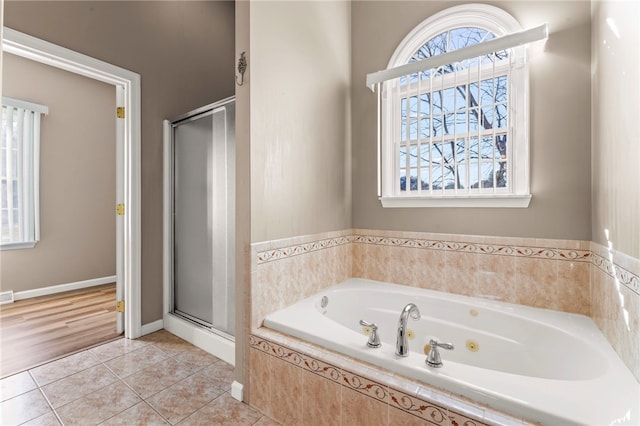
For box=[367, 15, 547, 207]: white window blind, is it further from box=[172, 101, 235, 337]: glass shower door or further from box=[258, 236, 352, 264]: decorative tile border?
box=[172, 101, 235, 337]: glass shower door

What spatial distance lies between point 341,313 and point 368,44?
2045mm

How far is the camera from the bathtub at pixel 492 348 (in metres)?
Result: 0.99

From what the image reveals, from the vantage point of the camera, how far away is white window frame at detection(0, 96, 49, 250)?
346cm

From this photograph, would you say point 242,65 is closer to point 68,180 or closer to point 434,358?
point 434,358

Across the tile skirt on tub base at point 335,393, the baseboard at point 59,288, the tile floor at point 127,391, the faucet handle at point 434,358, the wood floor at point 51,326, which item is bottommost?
the tile floor at point 127,391

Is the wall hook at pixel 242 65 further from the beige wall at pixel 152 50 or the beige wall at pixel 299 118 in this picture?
the beige wall at pixel 152 50

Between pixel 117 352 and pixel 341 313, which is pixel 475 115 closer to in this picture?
pixel 341 313

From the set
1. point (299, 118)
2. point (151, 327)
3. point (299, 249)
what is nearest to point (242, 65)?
point (299, 118)

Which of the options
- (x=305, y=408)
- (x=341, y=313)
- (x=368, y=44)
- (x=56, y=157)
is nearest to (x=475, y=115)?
(x=368, y=44)

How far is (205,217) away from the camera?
7.97 feet

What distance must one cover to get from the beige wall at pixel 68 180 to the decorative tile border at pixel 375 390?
3654 mm

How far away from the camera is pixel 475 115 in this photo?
6.64 ft

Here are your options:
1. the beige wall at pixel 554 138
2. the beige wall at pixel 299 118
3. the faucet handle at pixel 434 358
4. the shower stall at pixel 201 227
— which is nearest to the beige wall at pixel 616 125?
the beige wall at pixel 554 138

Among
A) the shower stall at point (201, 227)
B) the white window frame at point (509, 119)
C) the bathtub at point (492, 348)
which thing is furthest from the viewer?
the shower stall at point (201, 227)
